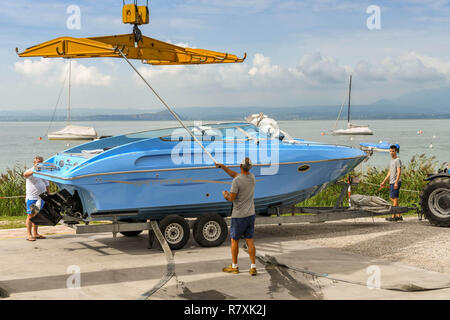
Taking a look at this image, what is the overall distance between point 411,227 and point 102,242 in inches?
238

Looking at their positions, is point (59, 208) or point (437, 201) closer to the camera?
point (59, 208)

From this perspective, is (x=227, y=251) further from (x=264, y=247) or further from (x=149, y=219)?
Result: (x=149, y=219)

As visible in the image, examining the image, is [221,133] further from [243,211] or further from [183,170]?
[243,211]

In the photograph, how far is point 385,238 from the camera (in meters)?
11.1

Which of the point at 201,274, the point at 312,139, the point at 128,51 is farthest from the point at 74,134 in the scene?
the point at 201,274

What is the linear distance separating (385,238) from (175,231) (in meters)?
3.81

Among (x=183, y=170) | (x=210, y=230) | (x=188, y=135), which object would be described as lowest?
(x=210, y=230)

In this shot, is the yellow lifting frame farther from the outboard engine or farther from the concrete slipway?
the concrete slipway

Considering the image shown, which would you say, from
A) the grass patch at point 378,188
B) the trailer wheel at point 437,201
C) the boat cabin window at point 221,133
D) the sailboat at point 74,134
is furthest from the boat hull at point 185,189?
the sailboat at point 74,134

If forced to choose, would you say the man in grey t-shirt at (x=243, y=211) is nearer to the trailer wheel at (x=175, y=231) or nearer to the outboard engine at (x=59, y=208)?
the trailer wheel at (x=175, y=231)

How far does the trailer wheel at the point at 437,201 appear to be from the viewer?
1235 cm

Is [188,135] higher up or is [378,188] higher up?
[188,135]

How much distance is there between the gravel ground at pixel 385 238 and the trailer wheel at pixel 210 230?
1167 millimetres
